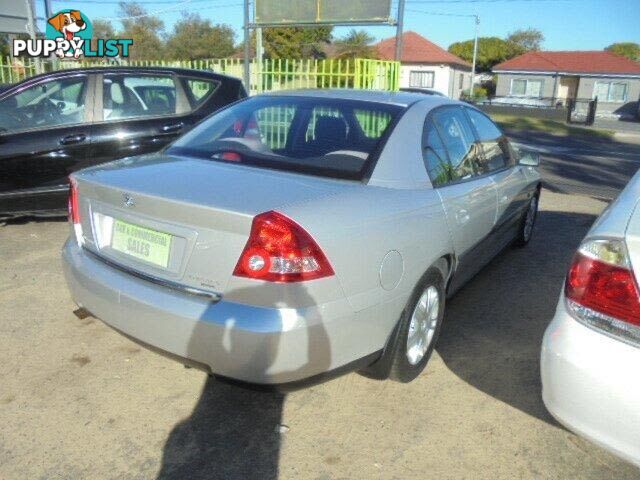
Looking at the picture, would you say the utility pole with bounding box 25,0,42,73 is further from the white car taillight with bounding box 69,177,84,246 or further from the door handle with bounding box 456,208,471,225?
the door handle with bounding box 456,208,471,225

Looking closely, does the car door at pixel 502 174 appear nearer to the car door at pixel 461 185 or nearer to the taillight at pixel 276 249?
the car door at pixel 461 185

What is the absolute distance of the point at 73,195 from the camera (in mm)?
2879

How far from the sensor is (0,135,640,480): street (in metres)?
Answer: 2.35

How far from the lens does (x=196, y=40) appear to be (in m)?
46.2

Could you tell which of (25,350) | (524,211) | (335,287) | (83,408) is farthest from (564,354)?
(524,211)

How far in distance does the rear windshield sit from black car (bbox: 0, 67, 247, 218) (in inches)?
92.3

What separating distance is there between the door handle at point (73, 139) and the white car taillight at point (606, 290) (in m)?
4.70

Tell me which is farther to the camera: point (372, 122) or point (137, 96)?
point (137, 96)

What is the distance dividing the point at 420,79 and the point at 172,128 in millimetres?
44473

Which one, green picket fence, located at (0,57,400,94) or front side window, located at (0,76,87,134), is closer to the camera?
front side window, located at (0,76,87,134)

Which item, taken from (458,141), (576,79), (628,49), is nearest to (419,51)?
(576,79)

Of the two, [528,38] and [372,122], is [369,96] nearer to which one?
[372,122]

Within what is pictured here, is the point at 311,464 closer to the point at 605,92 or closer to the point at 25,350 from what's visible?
the point at 25,350

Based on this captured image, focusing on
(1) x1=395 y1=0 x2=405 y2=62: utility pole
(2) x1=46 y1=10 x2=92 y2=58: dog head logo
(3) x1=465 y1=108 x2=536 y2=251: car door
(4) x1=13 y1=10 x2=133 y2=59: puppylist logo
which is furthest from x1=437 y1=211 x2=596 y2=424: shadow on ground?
(2) x1=46 y1=10 x2=92 y2=58: dog head logo
